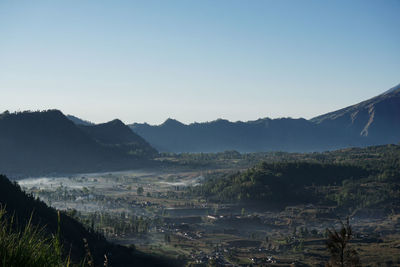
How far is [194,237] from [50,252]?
104597mm

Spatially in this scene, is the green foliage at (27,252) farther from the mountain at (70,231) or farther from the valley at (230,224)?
the valley at (230,224)

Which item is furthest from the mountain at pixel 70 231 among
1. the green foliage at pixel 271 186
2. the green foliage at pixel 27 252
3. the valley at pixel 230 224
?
the green foliage at pixel 271 186

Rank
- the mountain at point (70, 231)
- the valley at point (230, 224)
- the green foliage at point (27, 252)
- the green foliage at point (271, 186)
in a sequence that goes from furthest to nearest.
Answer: the green foliage at point (271, 186) < the valley at point (230, 224) < the mountain at point (70, 231) < the green foliage at point (27, 252)

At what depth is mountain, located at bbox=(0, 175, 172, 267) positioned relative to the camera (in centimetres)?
7206

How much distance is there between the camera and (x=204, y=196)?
602ft

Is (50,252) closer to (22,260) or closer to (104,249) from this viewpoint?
(22,260)

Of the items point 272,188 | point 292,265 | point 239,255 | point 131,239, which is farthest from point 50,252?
point 272,188

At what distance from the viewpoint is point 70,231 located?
7650cm

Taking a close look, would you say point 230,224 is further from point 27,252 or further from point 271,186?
point 27,252

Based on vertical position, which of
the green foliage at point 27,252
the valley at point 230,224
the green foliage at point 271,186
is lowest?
the valley at point 230,224

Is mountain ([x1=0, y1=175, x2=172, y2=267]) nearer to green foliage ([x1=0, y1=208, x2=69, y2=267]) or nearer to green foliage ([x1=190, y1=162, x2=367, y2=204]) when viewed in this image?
green foliage ([x1=0, y1=208, x2=69, y2=267])

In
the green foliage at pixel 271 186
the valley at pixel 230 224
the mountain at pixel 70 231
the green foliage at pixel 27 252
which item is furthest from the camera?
the green foliage at pixel 271 186

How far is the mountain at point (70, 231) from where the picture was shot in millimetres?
72062

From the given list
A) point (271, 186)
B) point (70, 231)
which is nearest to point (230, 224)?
point (271, 186)
